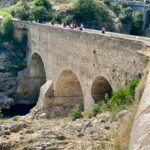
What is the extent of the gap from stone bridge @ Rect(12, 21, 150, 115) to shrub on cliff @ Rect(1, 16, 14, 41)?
324 cm

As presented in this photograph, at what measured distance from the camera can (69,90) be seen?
3281 centimetres

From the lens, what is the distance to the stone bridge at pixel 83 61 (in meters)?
19.1

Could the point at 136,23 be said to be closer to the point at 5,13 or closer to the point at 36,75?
the point at 36,75

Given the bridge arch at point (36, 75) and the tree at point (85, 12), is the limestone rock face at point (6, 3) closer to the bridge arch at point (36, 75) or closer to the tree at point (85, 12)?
the tree at point (85, 12)

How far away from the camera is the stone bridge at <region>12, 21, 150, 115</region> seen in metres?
19.1

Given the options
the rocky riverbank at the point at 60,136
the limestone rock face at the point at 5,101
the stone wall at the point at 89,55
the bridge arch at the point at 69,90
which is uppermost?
the stone wall at the point at 89,55

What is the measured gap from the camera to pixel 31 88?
41.7 m

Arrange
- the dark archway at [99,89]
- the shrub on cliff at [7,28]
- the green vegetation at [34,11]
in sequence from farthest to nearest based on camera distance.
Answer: the green vegetation at [34,11], the shrub on cliff at [7,28], the dark archway at [99,89]

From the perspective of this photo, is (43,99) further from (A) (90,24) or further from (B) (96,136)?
(B) (96,136)

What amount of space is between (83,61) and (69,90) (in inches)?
291

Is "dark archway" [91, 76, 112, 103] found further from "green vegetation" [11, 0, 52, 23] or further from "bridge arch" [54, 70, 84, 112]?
"green vegetation" [11, 0, 52, 23]

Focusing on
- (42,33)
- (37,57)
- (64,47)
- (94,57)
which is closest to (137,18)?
(37,57)

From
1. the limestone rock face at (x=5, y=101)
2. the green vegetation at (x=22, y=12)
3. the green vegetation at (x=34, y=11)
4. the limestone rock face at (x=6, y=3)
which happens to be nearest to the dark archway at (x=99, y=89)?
the limestone rock face at (x=5, y=101)

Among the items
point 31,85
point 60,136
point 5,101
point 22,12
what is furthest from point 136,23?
point 60,136
